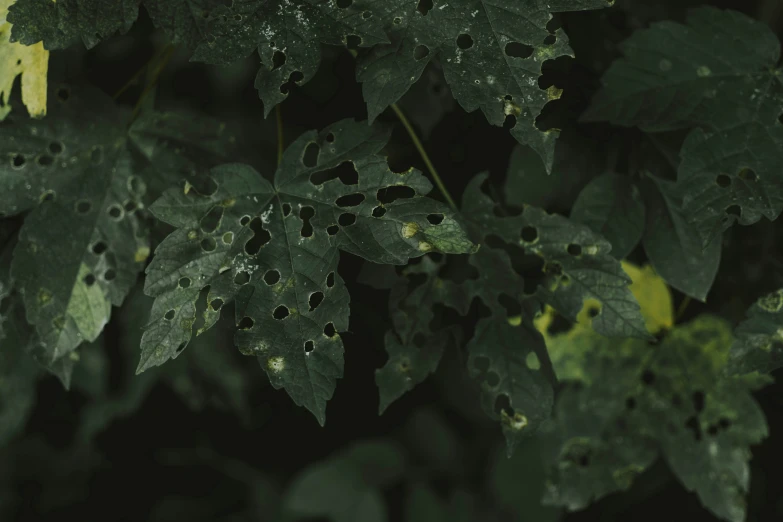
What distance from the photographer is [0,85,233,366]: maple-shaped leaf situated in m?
1.38

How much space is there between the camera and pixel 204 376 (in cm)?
224

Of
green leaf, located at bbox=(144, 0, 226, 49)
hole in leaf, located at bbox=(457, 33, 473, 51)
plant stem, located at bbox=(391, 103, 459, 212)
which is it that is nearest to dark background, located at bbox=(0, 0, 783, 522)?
plant stem, located at bbox=(391, 103, 459, 212)

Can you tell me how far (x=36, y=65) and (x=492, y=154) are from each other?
89 centimetres

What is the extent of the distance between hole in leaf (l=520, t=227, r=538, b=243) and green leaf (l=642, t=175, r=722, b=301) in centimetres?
24

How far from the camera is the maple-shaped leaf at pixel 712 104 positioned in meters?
1.25

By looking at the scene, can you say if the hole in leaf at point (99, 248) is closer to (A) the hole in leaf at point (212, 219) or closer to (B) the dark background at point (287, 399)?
(A) the hole in leaf at point (212, 219)

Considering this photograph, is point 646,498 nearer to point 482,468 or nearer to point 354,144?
point 482,468

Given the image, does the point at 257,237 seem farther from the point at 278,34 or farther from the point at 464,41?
the point at 464,41

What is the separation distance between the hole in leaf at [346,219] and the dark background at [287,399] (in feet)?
0.37

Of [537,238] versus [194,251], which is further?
[537,238]

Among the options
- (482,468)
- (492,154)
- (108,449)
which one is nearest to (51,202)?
(492,154)

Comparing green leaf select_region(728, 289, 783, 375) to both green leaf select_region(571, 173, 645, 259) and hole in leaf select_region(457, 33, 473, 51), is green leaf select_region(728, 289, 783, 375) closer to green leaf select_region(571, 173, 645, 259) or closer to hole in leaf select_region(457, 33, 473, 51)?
green leaf select_region(571, 173, 645, 259)

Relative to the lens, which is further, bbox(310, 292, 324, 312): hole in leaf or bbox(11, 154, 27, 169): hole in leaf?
bbox(11, 154, 27, 169): hole in leaf

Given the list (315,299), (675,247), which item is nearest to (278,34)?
(315,299)
